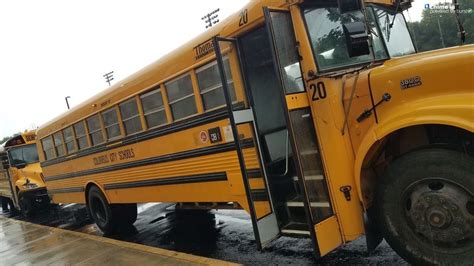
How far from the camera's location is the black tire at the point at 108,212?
7.52 metres

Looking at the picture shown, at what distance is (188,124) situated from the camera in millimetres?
5137

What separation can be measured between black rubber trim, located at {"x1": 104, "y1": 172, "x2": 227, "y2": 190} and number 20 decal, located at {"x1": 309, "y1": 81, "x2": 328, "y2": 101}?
5.52ft

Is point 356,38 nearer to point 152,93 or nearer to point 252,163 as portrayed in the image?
point 252,163

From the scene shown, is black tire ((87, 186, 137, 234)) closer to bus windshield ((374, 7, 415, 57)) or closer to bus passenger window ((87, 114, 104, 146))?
bus passenger window ((87, 114, 104, 146))

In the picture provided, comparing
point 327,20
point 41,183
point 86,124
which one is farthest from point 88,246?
point 41,183

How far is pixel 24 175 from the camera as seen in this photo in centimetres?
1291

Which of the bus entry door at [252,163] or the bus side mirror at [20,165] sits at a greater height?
the bus side mirror at [20,165]

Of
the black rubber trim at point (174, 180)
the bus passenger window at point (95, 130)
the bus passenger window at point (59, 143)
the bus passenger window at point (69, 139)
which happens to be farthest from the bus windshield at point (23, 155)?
the black rubber trim at point (174, 180)

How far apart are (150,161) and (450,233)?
411 centimetres

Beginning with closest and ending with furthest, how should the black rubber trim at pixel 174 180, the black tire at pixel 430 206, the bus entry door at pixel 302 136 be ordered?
the black tire at pixel 430 206, the bus entry door at pixel 302 136, the black rubber trim at pixel 174 180

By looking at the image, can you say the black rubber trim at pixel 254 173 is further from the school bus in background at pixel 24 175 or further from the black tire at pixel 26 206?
the black tire at pixel 26 206

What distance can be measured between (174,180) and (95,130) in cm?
246

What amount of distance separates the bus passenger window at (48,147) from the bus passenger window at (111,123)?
3.02 m

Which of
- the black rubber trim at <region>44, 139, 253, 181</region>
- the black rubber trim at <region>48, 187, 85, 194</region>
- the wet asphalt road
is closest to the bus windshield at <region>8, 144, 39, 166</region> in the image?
the black rubber trim at <region>48, 187, 85, 194</region>
